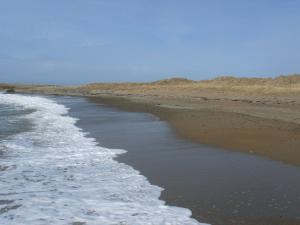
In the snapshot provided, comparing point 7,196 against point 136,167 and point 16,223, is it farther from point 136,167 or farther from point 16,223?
point 136,167

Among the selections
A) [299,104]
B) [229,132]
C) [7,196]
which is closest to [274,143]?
[229,132]

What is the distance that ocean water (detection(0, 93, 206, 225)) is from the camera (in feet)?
20.7

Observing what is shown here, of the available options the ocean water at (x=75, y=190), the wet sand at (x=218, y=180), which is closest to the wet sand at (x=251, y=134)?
the wet sand at (x=218, y=180)

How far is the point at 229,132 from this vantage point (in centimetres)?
1576

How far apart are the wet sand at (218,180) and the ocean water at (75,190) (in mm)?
398

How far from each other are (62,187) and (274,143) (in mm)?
7423

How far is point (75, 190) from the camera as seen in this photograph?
7801 mm

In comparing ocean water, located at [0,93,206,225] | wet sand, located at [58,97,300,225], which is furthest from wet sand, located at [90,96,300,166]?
ocean water, located at [0,93,206,225]

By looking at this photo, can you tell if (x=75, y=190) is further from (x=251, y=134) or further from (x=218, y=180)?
(x=251, y=134)

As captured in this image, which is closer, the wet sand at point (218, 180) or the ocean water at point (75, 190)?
the ocean water at point (75, 190)

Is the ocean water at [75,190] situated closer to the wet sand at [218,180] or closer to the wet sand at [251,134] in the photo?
the wet sand at [218,180]

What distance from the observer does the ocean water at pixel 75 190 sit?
20.7ft

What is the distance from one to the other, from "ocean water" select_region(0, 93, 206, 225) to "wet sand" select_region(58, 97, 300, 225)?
40cm

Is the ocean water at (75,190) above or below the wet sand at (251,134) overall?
below
